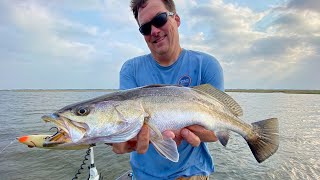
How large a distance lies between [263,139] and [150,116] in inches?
61.2

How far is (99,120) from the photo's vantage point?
8.87 ft

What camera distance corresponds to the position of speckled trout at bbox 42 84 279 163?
2.65 metres

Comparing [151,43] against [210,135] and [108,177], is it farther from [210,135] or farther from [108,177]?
[108,177]

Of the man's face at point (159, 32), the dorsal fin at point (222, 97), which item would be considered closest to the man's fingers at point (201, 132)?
the dorsal fin at point (222, 97)

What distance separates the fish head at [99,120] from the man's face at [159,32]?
101 centimetres

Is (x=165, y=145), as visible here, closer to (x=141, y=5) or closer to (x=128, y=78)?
(x=128, y=78)

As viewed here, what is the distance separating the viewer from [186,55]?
3592 mm

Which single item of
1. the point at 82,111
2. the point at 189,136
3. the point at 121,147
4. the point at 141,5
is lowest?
the point at 121,147

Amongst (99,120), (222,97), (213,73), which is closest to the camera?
(99,120)

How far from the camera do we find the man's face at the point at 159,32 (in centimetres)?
348

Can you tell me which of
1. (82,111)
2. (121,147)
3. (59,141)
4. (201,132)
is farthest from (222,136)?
(59,141)

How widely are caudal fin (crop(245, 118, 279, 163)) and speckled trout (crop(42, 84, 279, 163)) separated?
27 millimetres

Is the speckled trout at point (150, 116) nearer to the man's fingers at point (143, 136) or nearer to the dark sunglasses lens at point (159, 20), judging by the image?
the man's fingers at point (143, 136)

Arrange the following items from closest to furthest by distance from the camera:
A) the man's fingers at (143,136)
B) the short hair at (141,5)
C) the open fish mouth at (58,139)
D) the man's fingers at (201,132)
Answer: the open fish mouth at (58,139) < the man's fingers at (143,136) < the man's fingers at (201,132) < the short hair at (141,5)
